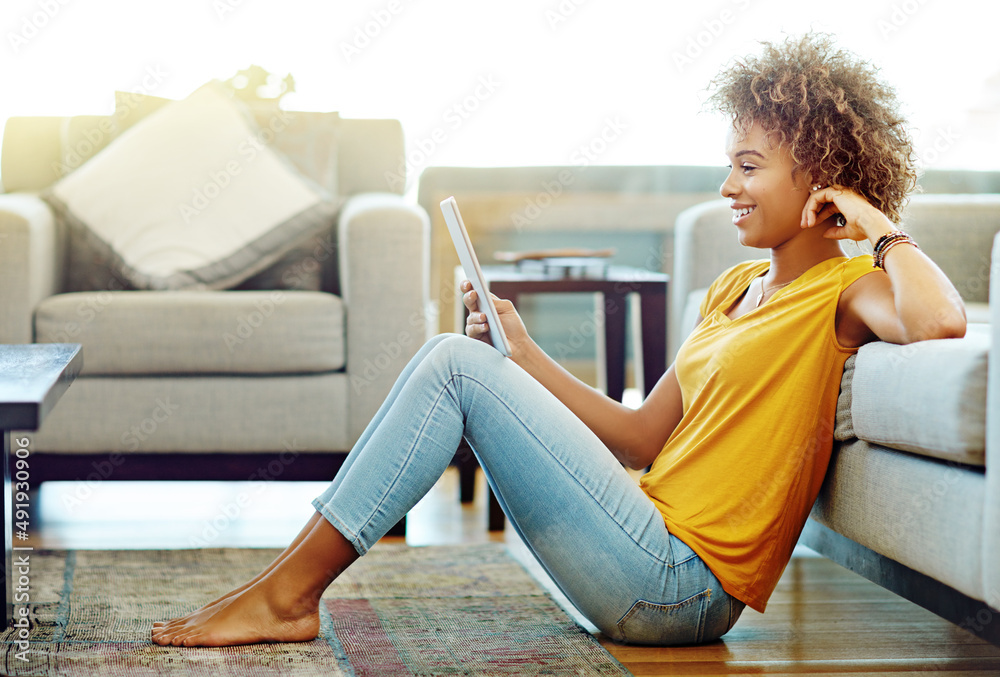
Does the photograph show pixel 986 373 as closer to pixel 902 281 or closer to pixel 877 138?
pixel 902 281

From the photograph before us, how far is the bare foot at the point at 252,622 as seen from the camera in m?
1.24

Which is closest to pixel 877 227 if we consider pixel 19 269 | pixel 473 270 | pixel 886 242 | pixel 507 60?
pixel 886 242

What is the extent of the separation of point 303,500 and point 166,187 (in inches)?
33.1

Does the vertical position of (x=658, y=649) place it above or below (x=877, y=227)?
below

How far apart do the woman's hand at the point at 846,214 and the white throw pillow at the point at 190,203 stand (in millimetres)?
1362

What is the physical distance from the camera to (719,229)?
7.02 ft

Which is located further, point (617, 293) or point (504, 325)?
point (617, 293)

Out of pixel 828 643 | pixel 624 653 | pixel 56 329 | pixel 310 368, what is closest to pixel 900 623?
pixel 828 643

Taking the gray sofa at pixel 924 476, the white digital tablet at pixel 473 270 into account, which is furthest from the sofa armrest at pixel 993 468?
the white digital tablet at pixel 473 270

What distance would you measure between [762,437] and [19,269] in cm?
157

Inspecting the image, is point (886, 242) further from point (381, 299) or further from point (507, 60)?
point (507, 60)

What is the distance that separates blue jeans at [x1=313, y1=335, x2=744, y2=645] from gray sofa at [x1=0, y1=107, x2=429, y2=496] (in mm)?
804

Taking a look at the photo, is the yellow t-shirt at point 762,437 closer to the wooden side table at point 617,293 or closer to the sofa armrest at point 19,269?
the wooden side table at point 617,293

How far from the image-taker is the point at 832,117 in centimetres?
125
